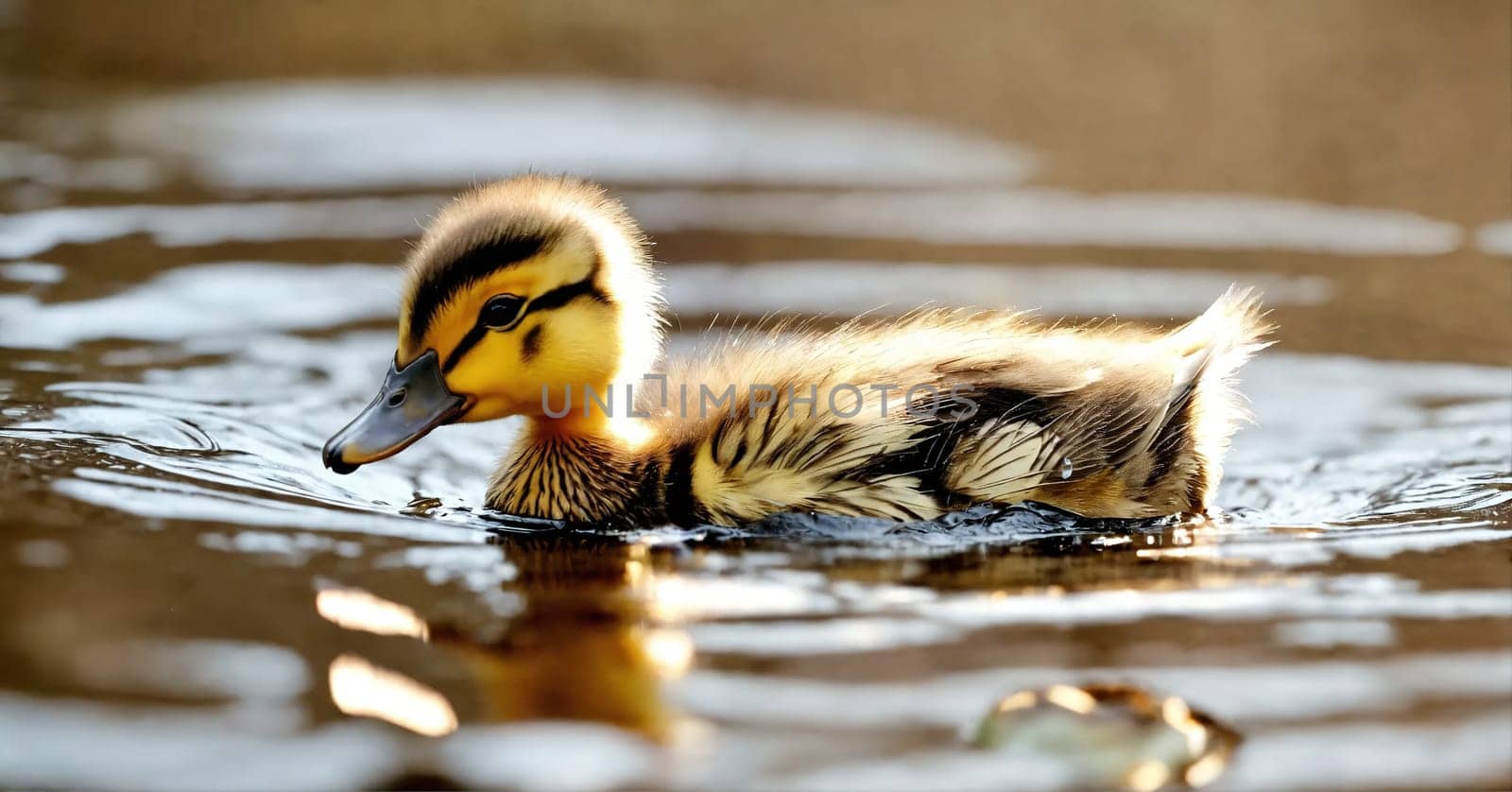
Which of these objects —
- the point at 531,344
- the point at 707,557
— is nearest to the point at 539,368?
the point at 531,344

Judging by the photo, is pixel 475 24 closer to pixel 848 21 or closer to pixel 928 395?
pixel 848 21

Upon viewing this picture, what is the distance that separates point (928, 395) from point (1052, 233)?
10.1 feet

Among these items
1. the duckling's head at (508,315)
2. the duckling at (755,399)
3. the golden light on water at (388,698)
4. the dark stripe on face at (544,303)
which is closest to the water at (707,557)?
the golden light on water at (388,698)

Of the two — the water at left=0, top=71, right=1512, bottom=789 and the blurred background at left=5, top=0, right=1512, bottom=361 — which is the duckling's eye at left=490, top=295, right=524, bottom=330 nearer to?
the water at left=0, top=71, right=1512, bottom=789

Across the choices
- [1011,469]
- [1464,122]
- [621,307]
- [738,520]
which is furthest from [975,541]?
[1464,122]

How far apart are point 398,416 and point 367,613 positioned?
2.46 feet

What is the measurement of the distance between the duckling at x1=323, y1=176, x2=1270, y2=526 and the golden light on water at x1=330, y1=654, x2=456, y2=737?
978mm

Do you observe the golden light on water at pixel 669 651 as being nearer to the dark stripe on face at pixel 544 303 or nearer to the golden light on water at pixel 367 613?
the golden light on water at pixel 367 613

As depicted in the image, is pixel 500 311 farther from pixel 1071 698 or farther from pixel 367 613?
pixel 1071 698

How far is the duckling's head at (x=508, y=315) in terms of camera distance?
4.16 m

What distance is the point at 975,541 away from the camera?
13.3ft

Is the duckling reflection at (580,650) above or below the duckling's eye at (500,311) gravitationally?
below

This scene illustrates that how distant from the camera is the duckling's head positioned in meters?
4.16

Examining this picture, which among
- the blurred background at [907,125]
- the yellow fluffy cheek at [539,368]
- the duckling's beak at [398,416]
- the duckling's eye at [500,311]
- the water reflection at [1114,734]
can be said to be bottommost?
the water reflection at [1114,734]
